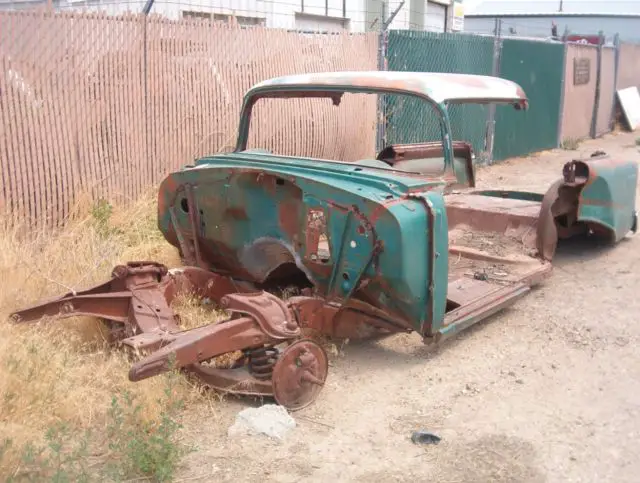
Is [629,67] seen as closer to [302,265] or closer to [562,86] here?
[562,86]

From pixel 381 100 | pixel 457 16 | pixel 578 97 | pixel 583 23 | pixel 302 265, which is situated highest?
pixel 583 23

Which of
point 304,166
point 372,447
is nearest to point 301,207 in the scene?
point 304,166

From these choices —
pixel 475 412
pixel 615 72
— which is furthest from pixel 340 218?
pixel 615 72

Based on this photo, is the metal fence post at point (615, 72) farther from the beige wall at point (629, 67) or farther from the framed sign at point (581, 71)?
the framed sign at point (581, 71)

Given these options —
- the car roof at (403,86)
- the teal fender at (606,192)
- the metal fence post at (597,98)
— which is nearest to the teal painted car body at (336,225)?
the car roof at (403,86)

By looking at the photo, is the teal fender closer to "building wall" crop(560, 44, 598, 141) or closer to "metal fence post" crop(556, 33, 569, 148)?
"metal fence post" crop(556, 33, 569, 148)

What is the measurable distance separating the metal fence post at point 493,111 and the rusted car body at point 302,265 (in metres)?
7.64

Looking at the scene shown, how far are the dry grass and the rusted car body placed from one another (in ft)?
0.65

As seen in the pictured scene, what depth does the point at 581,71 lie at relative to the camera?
52.5 ft

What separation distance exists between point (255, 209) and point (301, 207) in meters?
0.38

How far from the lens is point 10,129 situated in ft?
19.1

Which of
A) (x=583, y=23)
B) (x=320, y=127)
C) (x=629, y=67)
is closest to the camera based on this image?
(x=320, y=127)

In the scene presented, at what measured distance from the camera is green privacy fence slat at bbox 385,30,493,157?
1016 centimetres

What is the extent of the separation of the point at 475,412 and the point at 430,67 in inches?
318
